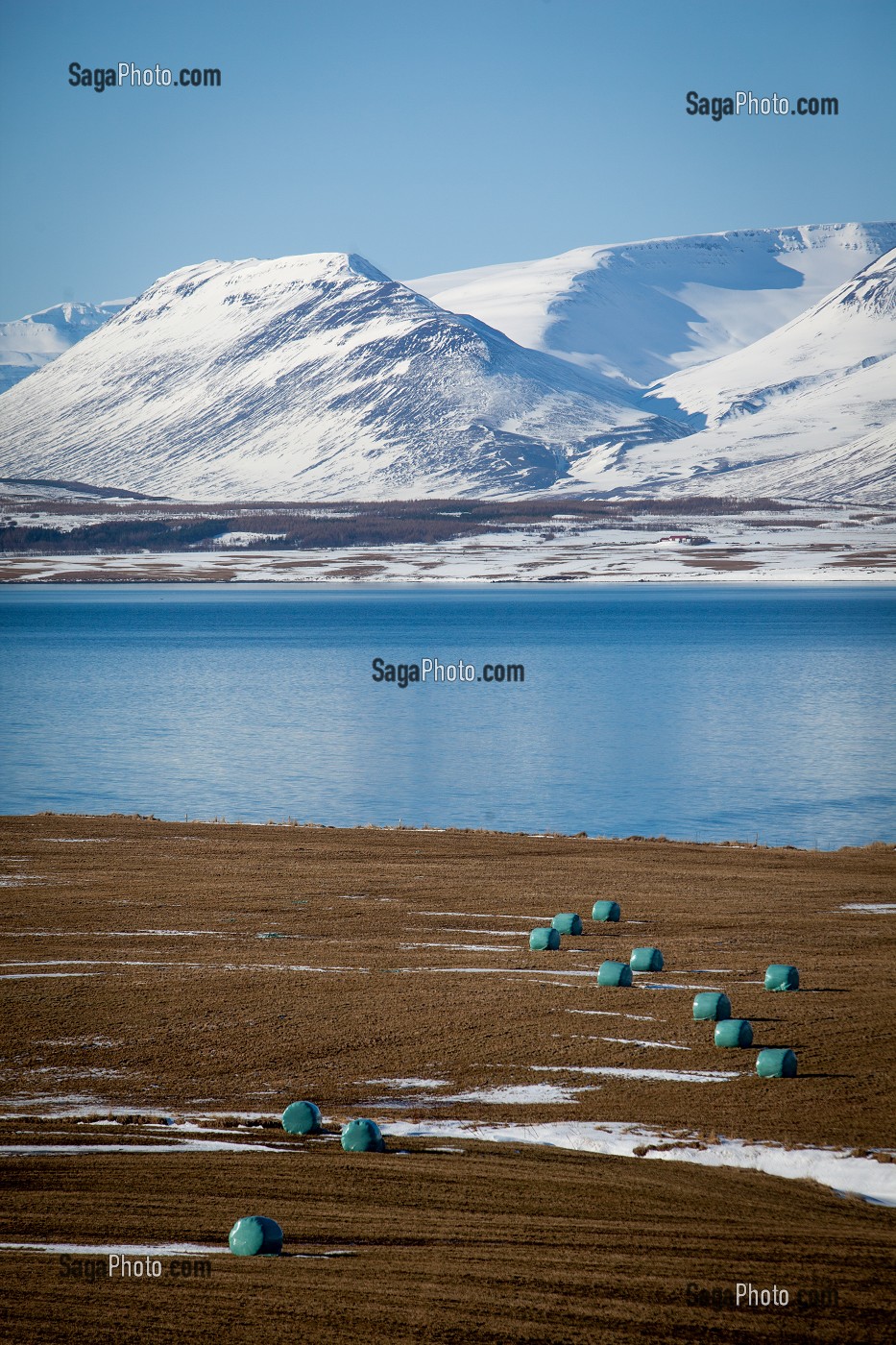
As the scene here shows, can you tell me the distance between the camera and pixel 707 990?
15781mm

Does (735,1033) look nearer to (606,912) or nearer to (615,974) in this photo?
(615,974)

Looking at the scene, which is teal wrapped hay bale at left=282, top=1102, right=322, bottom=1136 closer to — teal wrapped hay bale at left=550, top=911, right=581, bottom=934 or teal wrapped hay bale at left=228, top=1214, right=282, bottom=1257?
teal wrapped hay bale at left=228, top=1214, right=282, bottom=1257

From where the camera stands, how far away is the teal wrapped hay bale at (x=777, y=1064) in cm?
1268

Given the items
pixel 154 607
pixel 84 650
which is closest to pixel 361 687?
pixel 84 650

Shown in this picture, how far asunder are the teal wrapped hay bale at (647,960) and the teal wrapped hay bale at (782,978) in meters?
1.37

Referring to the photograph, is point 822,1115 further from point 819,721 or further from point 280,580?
point 280,580

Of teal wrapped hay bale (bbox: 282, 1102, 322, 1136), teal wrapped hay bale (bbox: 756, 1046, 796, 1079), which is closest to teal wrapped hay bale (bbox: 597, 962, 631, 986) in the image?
teal wrapped hay bale (bbox: 756, 1046, 796, 1079)

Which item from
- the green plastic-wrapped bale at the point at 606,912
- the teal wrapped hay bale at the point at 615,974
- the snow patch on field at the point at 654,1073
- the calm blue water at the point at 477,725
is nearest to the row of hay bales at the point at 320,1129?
the snow patch on field at the point at 654,1073

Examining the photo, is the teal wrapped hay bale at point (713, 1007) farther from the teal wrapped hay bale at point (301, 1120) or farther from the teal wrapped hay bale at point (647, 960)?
the teal wrapped hay bale at point (301, 1120)

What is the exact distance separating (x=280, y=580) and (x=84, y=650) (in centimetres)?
7284

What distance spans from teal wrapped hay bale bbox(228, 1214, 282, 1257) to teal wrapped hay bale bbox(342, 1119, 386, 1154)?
6.27 ft

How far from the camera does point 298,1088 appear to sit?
1269cm

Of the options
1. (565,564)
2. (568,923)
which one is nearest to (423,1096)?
(568,923)

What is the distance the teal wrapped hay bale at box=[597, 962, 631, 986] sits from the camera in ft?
52.3
